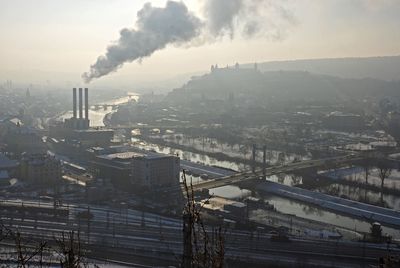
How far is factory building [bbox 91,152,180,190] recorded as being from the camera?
7102mm

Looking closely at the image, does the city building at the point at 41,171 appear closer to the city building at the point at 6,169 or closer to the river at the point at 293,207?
the city building at the point at 6,169

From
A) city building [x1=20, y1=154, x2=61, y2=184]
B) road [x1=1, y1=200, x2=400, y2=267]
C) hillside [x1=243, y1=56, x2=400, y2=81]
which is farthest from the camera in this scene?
hillside [x1=243, y1=56, x2=400, y2=81]

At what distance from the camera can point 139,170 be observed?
714 centimetres

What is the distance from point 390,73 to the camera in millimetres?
33812

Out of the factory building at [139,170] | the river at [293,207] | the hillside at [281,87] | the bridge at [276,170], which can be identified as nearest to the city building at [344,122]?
the bridge at [276,170]

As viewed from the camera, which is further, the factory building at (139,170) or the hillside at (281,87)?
the hillside at (281,87)

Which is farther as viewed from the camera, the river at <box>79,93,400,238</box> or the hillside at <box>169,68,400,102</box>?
the hillside at <box>169,68,400,102</box>

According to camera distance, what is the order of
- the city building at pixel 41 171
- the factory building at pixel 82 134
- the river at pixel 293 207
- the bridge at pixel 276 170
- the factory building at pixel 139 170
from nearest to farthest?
1. the river at pixel 293 207
2. the factory building at pixel 139 170
3. the bridge at pixel 276 170
4. the city building at pixel 41 171
5. the factory building at pixel 82 134

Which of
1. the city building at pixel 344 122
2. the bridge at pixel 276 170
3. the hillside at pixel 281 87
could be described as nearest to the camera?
the bridge at pixel 276 170

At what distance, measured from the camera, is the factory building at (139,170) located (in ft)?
23.3

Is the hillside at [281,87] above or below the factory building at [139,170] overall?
above

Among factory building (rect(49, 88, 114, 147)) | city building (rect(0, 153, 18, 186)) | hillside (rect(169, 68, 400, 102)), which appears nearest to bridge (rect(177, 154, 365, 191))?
city building (rect(0, 153, 18, 186))

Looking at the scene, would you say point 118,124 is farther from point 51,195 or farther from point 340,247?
point 340,247

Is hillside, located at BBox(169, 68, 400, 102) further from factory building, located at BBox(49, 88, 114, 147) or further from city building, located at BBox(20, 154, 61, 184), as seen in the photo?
city building, located at BBox(20, 154, 61, 184)
